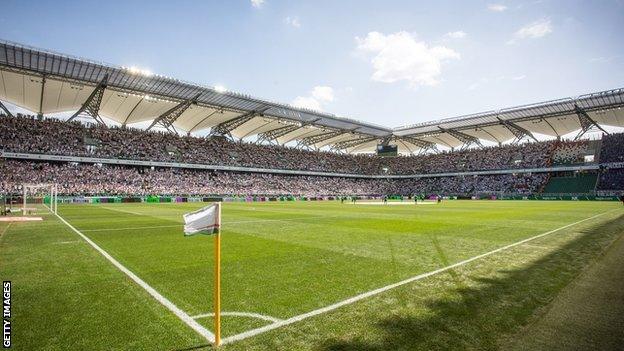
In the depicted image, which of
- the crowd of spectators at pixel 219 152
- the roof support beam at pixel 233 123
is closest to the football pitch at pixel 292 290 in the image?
the crowd of spectators at pixel 219 152

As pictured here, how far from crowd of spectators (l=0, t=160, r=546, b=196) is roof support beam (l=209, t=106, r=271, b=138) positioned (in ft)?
30.0

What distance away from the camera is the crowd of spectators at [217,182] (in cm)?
4550

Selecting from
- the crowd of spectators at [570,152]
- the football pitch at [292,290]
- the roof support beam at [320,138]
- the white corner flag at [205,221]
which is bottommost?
the football pitch at [292,290]

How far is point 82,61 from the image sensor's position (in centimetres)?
3828

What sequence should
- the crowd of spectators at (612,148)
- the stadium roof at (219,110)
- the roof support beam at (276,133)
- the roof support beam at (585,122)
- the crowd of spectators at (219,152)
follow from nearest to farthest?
the stadium roof at (219,110) < the crowd of spectators at (219,152) < the roof support beam at (585,122) < the crowd of spectators at (612,148) < the roof support beam at (276,133)

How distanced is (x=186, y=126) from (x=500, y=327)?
68.4 meters

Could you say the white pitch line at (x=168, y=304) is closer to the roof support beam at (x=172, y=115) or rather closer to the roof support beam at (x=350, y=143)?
the roof support beam at (x=172, y=115)

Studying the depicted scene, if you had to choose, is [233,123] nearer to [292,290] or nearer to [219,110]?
[219,110]

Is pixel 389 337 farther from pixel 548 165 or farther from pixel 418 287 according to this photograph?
pixel 548 165

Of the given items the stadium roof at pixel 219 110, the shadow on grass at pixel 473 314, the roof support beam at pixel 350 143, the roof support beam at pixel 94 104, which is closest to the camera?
the shadow on grass at pixel 473 314

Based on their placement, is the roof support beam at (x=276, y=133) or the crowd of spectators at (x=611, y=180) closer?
the crowd of spectators at (x=611, y=180)

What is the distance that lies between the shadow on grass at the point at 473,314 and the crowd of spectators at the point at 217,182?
49.5 metres

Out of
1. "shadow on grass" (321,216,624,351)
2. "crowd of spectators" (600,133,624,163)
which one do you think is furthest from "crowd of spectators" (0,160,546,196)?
"shadow on grass" (321,216,624,351)

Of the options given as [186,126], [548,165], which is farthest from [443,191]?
[186,126]
